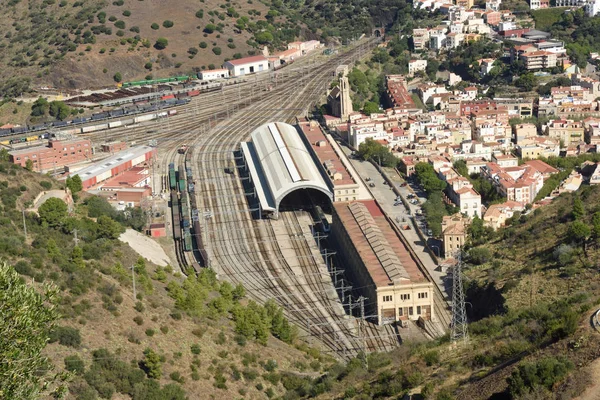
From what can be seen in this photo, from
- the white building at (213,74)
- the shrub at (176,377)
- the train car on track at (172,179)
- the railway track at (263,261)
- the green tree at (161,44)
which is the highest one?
the green tree at (161,44)

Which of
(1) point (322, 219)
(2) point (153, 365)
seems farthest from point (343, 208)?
(2) point (153, 365)

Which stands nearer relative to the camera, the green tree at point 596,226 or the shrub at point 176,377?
the shrub at point 176,377

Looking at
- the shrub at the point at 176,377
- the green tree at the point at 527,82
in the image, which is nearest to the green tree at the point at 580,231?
the shrub at the point at 176,377

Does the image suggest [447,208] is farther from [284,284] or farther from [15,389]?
[15,389]

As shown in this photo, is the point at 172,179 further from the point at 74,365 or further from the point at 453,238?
the point at 74,365

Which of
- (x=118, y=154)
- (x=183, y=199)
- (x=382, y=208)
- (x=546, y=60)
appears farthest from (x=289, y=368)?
(x=546, y=60)

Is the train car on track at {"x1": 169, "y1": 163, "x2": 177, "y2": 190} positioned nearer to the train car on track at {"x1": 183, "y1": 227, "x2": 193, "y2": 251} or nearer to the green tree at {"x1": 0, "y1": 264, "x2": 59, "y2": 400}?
the train car on track at {"x1": 183, "y1": 227, "x2": 193, "y2": 251}

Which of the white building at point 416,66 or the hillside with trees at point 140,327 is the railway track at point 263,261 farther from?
the white building at point 416,66
